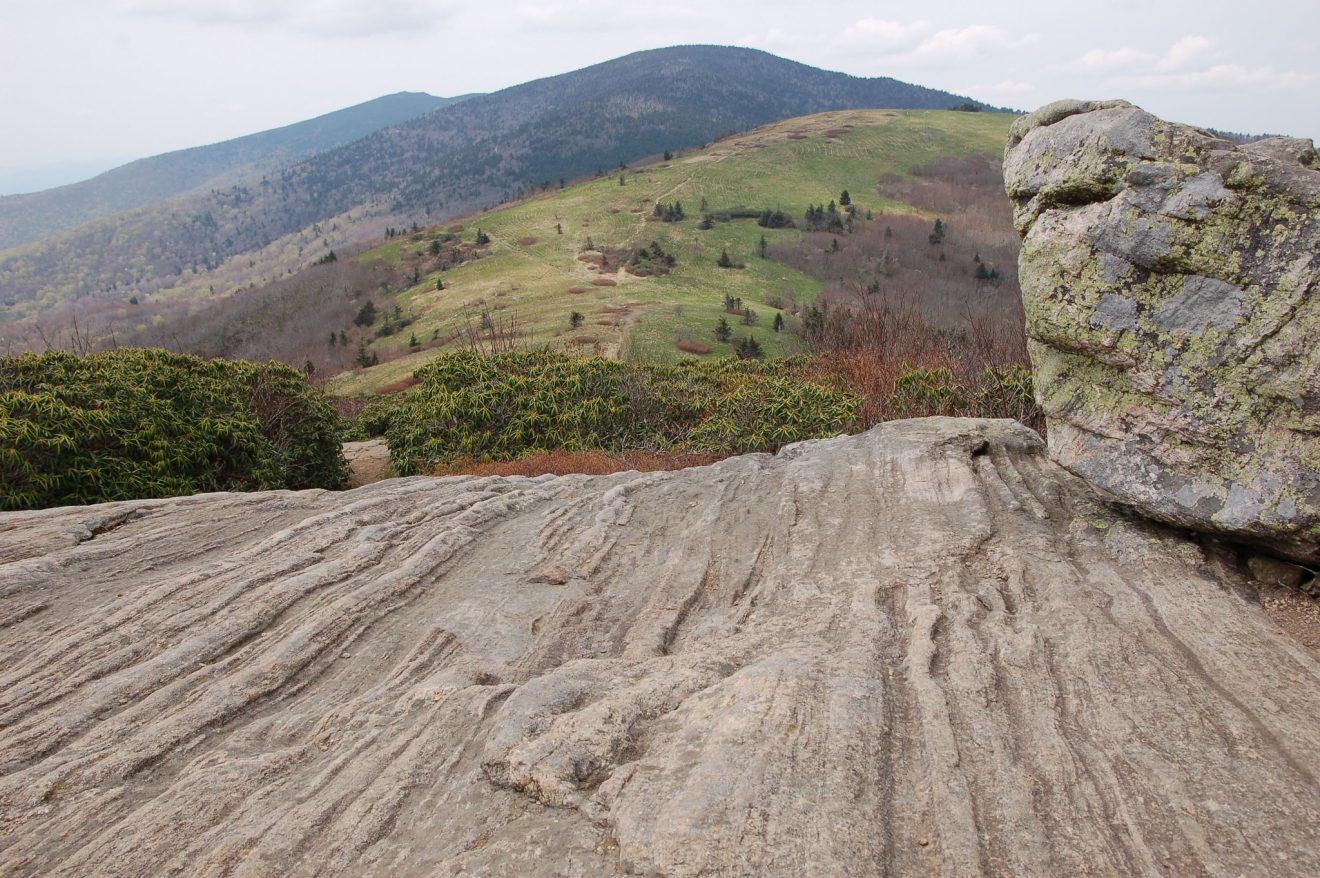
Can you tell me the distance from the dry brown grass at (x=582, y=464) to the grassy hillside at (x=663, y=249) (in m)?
16.1

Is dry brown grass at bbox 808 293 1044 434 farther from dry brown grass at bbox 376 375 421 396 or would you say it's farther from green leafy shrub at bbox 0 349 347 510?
dry brown grass at bbox 376 375 421 396

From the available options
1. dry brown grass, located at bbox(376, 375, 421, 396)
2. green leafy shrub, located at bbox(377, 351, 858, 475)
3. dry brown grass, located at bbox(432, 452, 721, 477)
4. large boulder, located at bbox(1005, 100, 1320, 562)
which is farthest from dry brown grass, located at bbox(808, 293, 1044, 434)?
dry brown grass, located at bbox(376, 375, 421, 396)

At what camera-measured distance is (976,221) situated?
85.8 metres

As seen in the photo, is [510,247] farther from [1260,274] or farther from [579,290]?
[1260,274]

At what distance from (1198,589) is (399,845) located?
5380 mm

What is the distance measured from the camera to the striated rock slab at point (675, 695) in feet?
11.2

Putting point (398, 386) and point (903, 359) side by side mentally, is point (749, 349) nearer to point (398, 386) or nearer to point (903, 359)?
point (398, 386)

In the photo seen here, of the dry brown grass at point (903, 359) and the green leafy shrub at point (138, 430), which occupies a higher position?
the green leafy shrub at point (138, 430)

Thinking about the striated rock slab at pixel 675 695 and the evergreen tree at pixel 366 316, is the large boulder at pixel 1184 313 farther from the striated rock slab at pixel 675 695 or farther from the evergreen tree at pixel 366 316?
the evergreen tree at pixel 366 316

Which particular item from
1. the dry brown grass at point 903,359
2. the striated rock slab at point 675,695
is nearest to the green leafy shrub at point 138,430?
the striated rock slab at point 675,695

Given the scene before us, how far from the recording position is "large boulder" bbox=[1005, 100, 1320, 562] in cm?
488

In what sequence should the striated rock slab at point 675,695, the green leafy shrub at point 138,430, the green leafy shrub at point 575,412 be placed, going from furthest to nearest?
the green leafy shrub at point 575,412 → the green leafy shrub at point 138,430 → the striated rock slab at point 675,695

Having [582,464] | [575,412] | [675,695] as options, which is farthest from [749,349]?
[675,695]

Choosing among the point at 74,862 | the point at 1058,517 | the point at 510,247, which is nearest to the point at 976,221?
the point at 510,247
